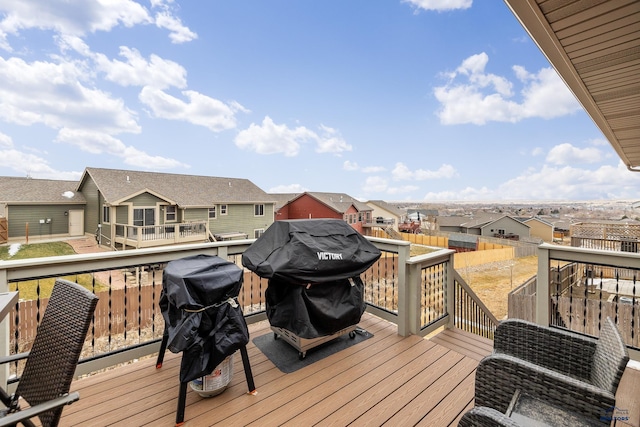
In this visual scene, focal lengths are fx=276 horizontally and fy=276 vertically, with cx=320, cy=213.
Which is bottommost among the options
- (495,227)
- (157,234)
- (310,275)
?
(495,227)

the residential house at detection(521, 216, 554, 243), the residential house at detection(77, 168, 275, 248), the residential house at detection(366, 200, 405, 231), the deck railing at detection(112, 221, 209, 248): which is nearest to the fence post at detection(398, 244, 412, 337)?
the deck railing at detection(112, 221, 209, 248)

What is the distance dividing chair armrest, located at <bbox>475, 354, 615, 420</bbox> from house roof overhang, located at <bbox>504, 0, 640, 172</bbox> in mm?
1859

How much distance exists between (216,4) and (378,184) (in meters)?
34.1

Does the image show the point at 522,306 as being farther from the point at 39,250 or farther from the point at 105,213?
the point at 39,250

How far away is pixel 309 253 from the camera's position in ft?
7.61

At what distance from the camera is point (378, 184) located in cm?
4059

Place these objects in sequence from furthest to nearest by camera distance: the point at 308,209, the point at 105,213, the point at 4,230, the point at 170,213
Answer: the point at 308,209 → the point at 170,213 → the point at 105,213 → the point at 4,230

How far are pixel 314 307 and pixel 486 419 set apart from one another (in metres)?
1.52

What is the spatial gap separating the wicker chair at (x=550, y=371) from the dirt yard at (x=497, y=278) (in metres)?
9.15

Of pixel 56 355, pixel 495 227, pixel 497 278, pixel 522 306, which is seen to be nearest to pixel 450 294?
pixel 522 306

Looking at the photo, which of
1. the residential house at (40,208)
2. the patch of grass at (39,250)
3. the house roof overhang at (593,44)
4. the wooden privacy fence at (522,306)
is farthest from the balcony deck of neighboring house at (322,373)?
the residential house at (40,208)

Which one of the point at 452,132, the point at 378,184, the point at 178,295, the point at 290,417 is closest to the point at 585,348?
the point at 290,417

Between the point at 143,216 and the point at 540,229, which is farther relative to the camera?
the point at 540,229

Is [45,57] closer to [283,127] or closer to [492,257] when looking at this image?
[283,127]
